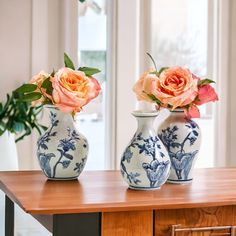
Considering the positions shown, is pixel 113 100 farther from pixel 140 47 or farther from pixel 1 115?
pixel 1 115

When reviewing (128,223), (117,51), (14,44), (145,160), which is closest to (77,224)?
(128,223)

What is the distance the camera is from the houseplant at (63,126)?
160 centimetres

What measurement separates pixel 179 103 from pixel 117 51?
3.79 ft

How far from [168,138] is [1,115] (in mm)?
914

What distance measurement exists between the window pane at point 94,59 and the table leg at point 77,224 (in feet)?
4.26

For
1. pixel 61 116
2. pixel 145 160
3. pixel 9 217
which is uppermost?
pixel 61 116

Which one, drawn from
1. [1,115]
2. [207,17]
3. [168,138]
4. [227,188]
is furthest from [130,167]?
[207,17]

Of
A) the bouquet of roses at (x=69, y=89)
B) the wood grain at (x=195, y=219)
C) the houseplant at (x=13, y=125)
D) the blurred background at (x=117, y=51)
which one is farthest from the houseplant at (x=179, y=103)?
the blurred background at (x=117, y=51)

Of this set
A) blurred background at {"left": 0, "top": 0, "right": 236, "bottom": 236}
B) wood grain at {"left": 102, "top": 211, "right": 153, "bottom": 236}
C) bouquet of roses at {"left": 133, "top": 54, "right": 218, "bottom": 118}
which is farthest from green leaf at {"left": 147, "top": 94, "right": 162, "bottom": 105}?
→ blurred background at {"left": 0, "top": 0, "right": 236, "bottom": 236}

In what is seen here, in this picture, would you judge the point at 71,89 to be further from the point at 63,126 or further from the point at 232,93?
the point at 232,93

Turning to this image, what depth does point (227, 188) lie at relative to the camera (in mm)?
1636

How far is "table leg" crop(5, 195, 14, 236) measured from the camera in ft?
6.31

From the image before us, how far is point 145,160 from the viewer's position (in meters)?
Result: 1.55

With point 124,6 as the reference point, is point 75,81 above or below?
below
